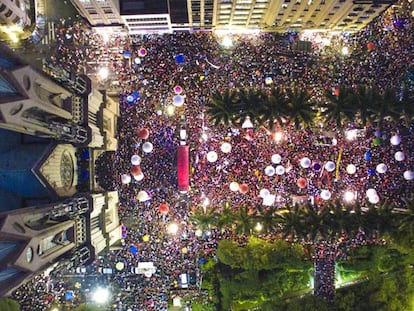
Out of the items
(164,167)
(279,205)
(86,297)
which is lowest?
(86,297)

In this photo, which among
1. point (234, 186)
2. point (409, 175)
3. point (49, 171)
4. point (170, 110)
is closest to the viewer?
point (49, 171)

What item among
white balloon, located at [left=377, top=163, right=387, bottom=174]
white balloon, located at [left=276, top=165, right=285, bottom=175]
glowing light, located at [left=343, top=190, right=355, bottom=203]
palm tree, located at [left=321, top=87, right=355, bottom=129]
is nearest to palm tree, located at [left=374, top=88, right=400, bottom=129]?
palm tree, located at [left=321, top=87, right=355, bottom=129]

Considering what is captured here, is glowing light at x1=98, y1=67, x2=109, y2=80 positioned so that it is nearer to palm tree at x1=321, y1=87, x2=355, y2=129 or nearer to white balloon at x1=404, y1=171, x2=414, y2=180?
palm tree at x1=321, y1=87, x2=355, y2=129

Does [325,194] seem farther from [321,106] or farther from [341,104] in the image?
[341,104]

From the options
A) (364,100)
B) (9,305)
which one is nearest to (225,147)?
(364,100)

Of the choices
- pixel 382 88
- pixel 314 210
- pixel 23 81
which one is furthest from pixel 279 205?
pixel 23 81

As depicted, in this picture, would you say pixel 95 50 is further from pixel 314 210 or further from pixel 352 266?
pixel 352 266
